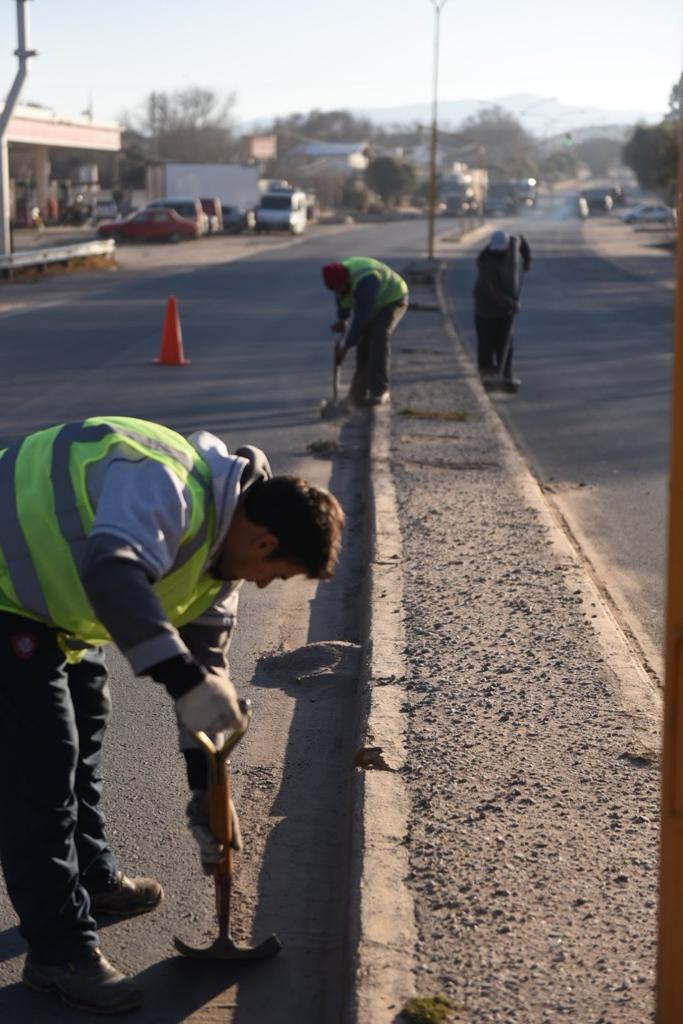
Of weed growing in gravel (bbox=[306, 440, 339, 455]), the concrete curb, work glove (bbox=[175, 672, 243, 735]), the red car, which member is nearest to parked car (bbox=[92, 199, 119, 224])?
the red car

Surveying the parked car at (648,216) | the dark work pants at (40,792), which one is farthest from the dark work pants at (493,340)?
the parked car at (648,216)

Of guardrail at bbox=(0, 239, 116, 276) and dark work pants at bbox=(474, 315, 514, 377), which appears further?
guardrail at bbox=(0, 239, 116, 276)

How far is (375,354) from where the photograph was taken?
1327 cm

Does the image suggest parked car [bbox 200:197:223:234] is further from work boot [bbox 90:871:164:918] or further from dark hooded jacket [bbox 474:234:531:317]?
work boot [bbox 90:871:164:918]

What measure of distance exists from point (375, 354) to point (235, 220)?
53.8m

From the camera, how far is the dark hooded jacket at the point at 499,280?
15.0m

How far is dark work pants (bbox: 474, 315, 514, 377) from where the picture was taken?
604 inches

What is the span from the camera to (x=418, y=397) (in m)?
14.0

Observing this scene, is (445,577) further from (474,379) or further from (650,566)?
(474,379)

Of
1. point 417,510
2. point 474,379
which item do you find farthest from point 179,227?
point 417,510

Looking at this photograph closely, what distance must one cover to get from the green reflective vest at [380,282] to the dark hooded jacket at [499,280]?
1896 millimetres

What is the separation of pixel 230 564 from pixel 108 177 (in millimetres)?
98078

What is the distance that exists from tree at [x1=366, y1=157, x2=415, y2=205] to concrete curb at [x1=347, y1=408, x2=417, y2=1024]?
104995mm

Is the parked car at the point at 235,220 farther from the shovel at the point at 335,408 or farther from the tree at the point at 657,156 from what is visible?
the shovel at the point at 335,408
